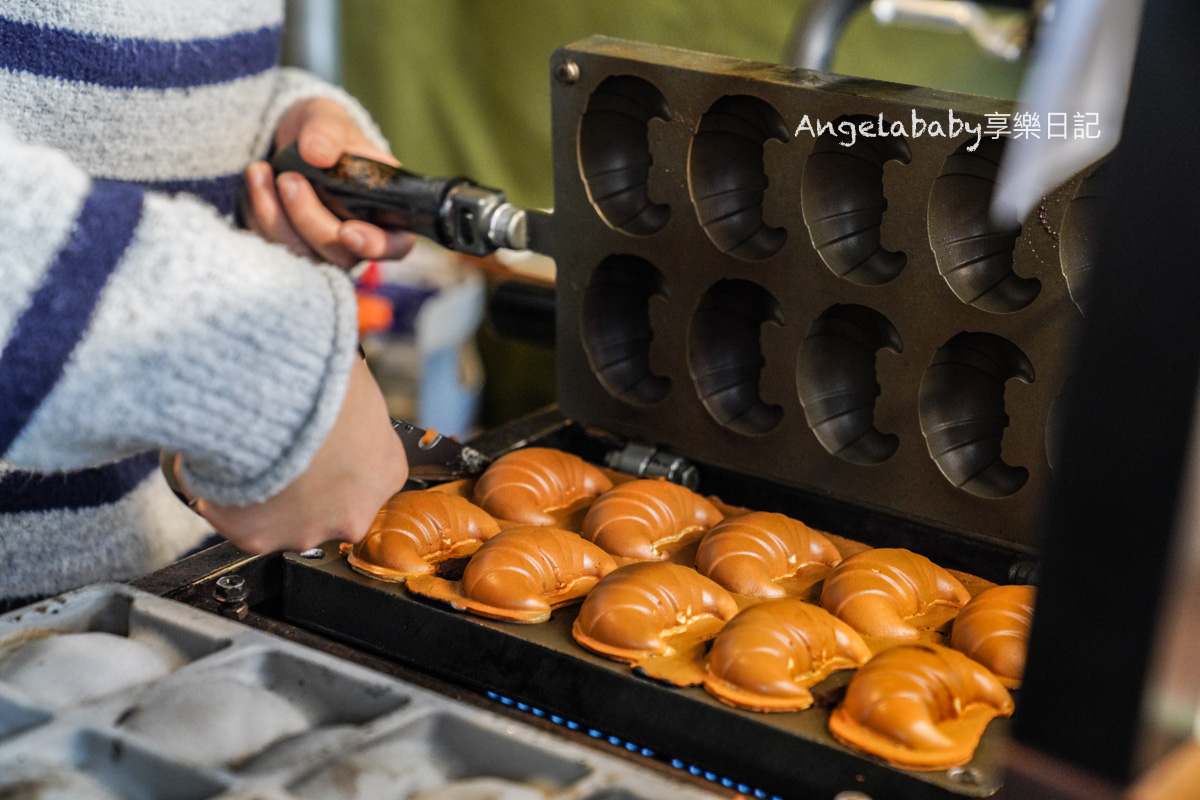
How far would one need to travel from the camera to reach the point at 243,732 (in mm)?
839

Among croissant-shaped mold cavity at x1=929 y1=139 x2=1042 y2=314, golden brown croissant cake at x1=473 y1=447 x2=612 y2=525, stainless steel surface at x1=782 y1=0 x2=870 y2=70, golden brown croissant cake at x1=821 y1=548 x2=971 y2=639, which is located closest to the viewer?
golden brown croissant cake at x1=821 y1=548 x2=971 y2=639

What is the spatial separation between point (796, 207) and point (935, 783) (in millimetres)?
601

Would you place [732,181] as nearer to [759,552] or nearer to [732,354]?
[732,354]

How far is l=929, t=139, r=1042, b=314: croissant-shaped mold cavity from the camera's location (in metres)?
1.14

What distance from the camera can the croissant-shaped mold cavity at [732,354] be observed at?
134cm

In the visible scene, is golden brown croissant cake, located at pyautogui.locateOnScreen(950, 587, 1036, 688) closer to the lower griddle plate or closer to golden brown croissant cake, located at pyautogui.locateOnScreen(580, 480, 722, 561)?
the lower griddle plate

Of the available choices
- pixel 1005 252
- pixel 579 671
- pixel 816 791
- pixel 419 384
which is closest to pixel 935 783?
pixel 816 791

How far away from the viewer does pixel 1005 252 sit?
3.82ft

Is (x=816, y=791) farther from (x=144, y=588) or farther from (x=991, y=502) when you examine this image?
(x=144, y=588)

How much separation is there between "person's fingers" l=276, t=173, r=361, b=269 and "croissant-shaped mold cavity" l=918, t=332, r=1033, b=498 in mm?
737

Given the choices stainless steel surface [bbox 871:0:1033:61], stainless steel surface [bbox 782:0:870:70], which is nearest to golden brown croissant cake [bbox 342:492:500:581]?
stainless steel surface [bbox 782:0:870:70]

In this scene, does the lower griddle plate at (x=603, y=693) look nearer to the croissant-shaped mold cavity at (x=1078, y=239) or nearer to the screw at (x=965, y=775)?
the screw at (x=965, y=775)

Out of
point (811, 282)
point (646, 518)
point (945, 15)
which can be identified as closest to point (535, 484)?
point (646, 518)

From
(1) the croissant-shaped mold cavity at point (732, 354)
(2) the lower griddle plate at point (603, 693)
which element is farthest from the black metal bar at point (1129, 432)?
(1) the croissant-shaped mold cavity at point (732, 354)
